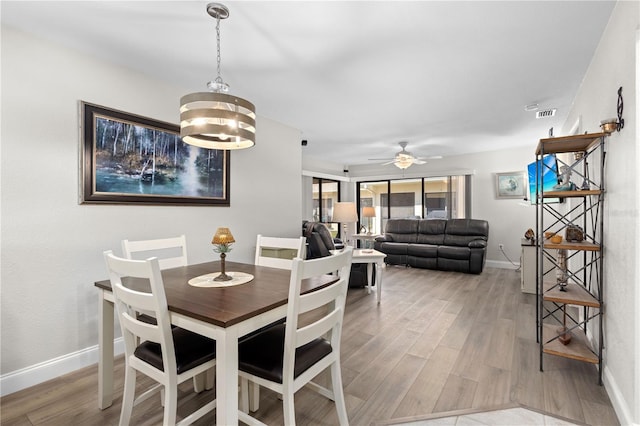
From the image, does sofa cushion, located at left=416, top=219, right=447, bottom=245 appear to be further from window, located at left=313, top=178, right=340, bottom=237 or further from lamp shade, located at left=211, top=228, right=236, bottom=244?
lamp shade, located at left=211, top=228, right=236, bottom=244

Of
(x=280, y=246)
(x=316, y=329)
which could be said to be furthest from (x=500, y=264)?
(x=316, y=329)

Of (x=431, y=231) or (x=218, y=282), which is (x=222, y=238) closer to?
(x=218, y=282)

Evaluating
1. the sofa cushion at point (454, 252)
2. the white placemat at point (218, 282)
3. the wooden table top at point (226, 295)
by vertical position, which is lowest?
the sofa cushion at point (454, 252)

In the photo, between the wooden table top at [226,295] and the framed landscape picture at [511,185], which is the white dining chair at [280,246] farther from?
the framed landscape picture at [511,185]

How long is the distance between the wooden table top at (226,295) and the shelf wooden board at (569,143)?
6.14 ft

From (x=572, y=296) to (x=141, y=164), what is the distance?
138 inches

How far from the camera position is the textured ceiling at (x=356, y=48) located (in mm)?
1858

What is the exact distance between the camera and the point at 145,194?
267 cm

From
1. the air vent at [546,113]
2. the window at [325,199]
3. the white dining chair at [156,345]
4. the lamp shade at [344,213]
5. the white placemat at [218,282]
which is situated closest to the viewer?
the white dining chair at [156,345]

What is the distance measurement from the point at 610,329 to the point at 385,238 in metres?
4.68

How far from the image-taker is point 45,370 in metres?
2.14

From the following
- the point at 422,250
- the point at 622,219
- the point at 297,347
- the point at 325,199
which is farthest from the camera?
the point at 325,199

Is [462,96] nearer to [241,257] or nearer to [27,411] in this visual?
[241,257]

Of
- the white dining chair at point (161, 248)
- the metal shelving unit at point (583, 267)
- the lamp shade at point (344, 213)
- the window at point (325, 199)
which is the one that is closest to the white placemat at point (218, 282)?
the white dining chair at point (161, 248)
